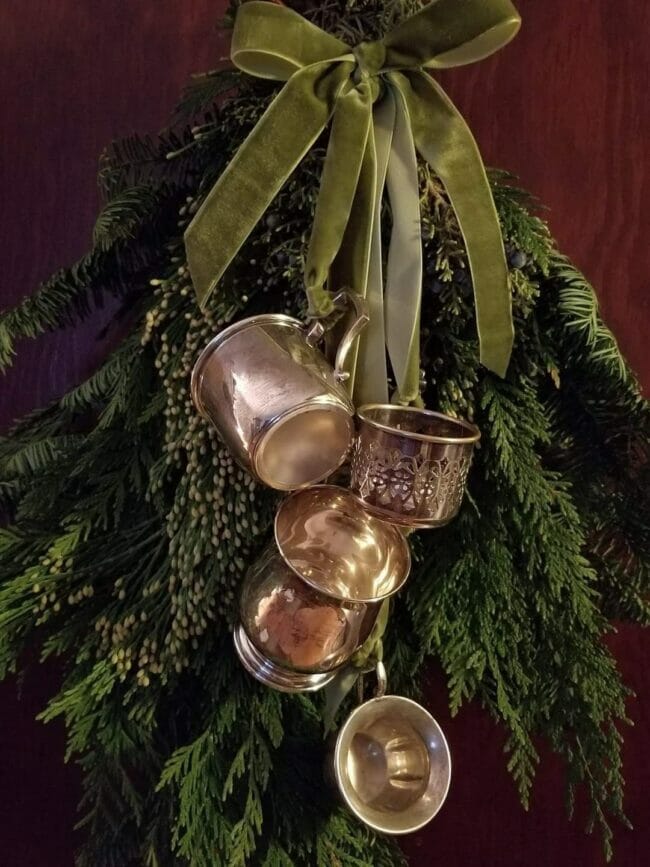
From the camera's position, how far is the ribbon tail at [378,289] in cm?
50

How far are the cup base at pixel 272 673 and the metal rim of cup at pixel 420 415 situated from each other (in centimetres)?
17

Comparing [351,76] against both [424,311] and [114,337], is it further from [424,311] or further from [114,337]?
[114,337]

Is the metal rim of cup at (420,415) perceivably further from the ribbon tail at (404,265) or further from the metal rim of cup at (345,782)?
the metal rim of cup at (345,782)

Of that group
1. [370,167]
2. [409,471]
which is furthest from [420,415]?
[370,167]

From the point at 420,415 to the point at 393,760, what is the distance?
9.9 inches

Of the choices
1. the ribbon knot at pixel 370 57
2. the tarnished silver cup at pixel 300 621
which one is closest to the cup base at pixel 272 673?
the tarnished silver cup at pixel 300 621

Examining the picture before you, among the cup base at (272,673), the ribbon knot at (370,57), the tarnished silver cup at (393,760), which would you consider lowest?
the tarnished silver cup at (393,760)

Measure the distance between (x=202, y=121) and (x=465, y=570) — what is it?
463 millimetres

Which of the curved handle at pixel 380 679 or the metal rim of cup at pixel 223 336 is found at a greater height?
the metal rim of cup at pixel 223 336

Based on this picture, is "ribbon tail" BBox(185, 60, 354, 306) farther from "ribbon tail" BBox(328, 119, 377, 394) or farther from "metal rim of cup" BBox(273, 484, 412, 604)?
"metal rim of cup" BBox(273, 484, 412, 604)

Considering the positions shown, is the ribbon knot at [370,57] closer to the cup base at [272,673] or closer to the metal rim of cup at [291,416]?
the metal rim of cup at [291,416]

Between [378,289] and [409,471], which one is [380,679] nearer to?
[409,471]

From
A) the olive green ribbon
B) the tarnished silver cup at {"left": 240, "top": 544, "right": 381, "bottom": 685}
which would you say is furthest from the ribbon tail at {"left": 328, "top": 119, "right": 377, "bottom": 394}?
the tarnished silver cup at {"left": 240, "top": 544, "right": 381, "bottom": 685}

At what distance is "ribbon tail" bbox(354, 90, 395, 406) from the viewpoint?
1.63ft
